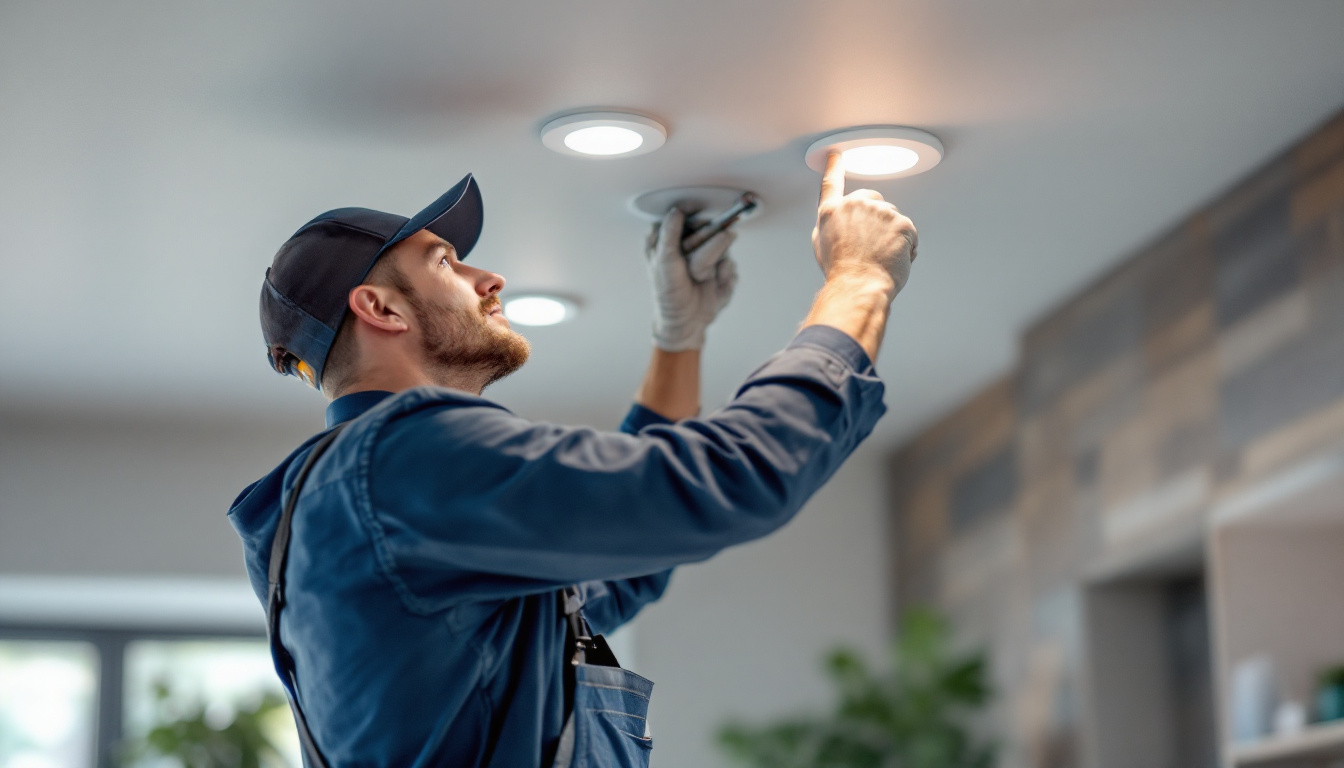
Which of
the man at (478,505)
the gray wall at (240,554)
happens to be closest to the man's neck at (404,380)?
the man at (478,505)

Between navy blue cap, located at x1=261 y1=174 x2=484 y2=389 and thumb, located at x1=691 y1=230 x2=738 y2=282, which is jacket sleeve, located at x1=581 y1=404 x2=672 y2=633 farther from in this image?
thumb, located at x1=691 y1=230 x2=738 y2=282

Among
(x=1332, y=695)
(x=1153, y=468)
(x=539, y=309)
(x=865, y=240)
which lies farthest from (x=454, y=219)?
(x=1153, y=468)

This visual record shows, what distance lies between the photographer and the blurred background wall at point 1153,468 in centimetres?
272

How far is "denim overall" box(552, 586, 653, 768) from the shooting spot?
1460mm

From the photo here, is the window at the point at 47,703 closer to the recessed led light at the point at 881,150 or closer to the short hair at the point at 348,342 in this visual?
the recessed led light at the point at 881,150

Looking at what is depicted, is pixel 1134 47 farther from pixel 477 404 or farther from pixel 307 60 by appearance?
pixel 477 404

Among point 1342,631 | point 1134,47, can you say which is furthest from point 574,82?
point 1342,631

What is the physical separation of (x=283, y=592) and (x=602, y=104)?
1.20 metres

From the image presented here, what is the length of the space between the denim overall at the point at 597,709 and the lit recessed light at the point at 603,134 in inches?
43.3

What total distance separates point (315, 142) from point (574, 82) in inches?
19.3

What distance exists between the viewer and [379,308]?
1.65 m

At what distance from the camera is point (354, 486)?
1336 mm

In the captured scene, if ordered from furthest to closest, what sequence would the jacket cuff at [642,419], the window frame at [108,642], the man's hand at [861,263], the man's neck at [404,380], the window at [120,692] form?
the window frame at [108,642] < the window at [120,692] < the jacket cuff at [642,419] < the man's neck at [404,380] < the man's hand at [861,263]

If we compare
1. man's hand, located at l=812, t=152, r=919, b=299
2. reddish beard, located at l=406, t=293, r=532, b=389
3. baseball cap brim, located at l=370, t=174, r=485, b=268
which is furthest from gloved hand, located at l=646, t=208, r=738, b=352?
man's hand, located at l=812, t=152, r=919, b=299
